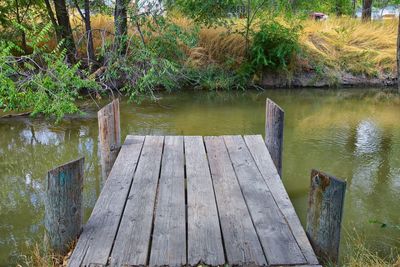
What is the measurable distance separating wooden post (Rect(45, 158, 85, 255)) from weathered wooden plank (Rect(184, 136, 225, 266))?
72 centimetres

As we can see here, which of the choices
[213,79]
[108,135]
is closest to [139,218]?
[108,135]

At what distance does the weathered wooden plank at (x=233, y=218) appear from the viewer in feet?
8.49

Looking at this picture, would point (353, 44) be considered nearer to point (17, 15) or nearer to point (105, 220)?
point (17, 15)

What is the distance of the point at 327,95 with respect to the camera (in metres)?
11.1

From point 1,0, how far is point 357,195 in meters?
8.96

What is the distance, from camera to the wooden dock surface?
8.45ft

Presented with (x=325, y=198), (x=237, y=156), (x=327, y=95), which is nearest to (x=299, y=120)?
(x=327, y=95)

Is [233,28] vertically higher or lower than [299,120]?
higher

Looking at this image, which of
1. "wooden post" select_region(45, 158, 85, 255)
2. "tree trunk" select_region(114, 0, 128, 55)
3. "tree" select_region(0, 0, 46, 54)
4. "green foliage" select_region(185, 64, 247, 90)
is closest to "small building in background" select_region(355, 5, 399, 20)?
"green foliage" select_region(185, 64, 247, 90)

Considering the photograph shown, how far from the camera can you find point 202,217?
3.05 meters

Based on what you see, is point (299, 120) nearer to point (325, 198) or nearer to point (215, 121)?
point (215, 121)

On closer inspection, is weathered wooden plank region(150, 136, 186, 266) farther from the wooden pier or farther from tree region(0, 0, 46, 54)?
tree region(0, 0, 46, 54)

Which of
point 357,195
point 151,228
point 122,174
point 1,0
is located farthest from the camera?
point 1,0

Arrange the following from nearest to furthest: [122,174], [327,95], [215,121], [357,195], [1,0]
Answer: [122,174], [357,195], [215,121], [1,0], [327,95]
